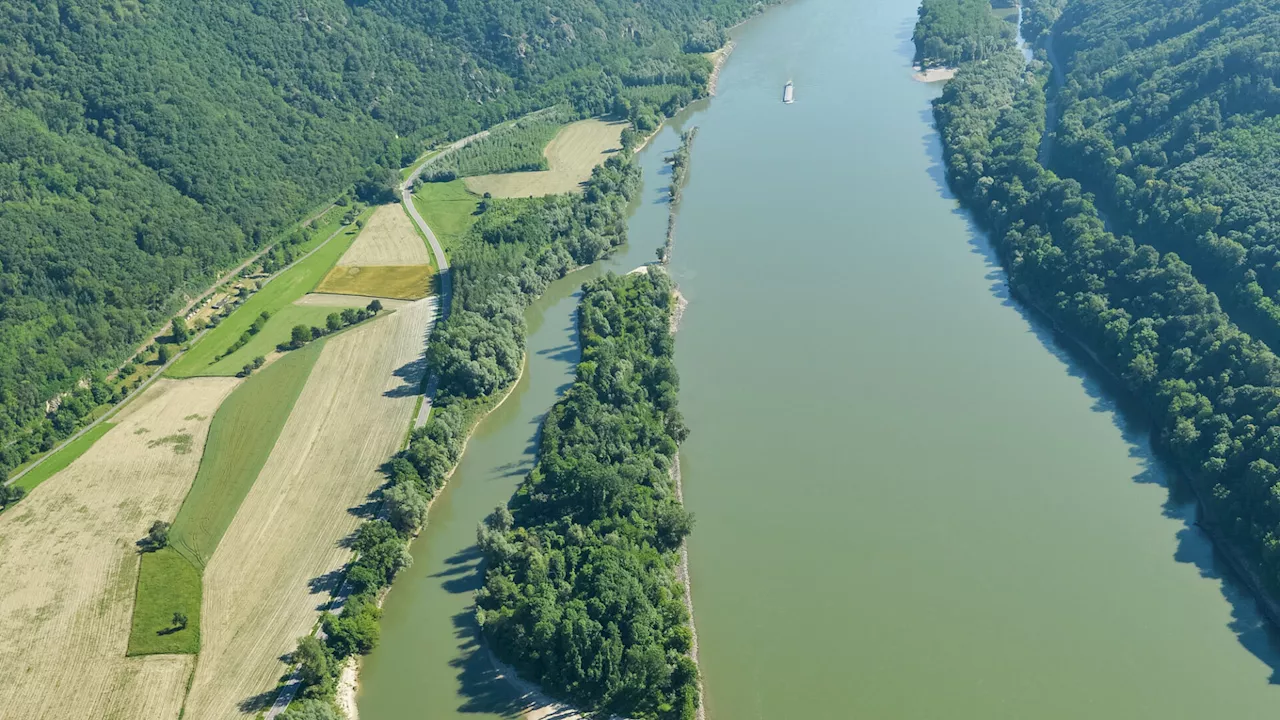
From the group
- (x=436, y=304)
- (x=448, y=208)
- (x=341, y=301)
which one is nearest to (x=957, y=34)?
(x=448, y=208)

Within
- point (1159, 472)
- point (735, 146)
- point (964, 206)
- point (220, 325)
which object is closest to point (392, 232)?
point (220, 325)

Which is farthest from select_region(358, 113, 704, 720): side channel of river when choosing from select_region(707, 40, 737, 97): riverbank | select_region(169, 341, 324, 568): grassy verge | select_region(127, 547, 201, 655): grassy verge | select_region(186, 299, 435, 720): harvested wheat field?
select_region(707, 40, 737, 97): riverbank

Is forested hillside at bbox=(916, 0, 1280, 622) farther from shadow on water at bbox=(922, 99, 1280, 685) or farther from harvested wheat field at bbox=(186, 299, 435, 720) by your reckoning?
harvested wheat field at bbox=(186, 299, 435, 720)

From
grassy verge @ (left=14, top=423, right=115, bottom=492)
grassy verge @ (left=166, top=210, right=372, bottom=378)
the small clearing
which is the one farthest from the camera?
the small clearing

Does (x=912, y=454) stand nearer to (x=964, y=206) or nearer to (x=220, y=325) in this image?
(x=964, y=206)

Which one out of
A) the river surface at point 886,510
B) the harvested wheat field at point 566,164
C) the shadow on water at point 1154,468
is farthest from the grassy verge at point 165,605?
the harvested wheat field at point 566,164

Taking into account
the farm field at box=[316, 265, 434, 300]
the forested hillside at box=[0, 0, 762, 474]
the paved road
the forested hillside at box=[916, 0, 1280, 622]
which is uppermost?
the forested hillside at box=[0, 0, 762, 474]

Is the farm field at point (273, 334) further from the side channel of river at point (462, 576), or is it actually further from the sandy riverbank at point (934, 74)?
the sandy riverbank at point (934, 74)

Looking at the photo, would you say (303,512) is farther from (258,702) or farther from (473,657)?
(473,657)
